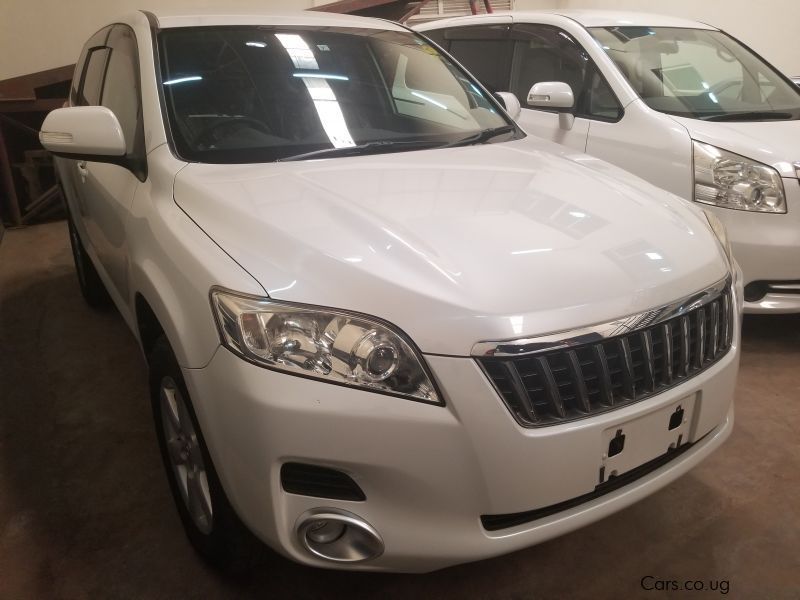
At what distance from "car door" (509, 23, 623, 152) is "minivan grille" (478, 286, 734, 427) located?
185 cm

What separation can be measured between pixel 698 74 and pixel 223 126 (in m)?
2.49

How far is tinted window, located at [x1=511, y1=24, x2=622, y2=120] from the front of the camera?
2.95m

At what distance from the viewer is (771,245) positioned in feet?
7.88

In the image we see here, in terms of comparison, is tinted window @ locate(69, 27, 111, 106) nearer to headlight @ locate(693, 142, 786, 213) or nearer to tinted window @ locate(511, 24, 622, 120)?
tinted window @ locate(511, 24, 622, 120)

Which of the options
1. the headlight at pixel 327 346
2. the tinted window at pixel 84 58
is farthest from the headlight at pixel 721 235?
the tinted window at pixel 84 58

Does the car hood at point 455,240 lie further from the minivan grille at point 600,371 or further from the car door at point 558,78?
the car door at point 558,78

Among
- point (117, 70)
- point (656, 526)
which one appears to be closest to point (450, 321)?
point (656, 526)

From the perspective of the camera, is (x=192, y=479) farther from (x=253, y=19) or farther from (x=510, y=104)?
(x=510, y=104)

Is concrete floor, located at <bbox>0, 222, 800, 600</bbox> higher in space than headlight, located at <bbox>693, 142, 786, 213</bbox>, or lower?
lower

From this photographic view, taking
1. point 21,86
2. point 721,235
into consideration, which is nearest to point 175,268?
point 721,235

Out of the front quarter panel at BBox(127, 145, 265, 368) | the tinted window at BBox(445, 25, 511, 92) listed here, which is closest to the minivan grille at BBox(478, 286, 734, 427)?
the front quarter panel at BBox(127, 145, 265, 368)

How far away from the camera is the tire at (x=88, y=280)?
2870mm

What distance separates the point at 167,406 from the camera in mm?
1489

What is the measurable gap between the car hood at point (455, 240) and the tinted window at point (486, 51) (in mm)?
2099
